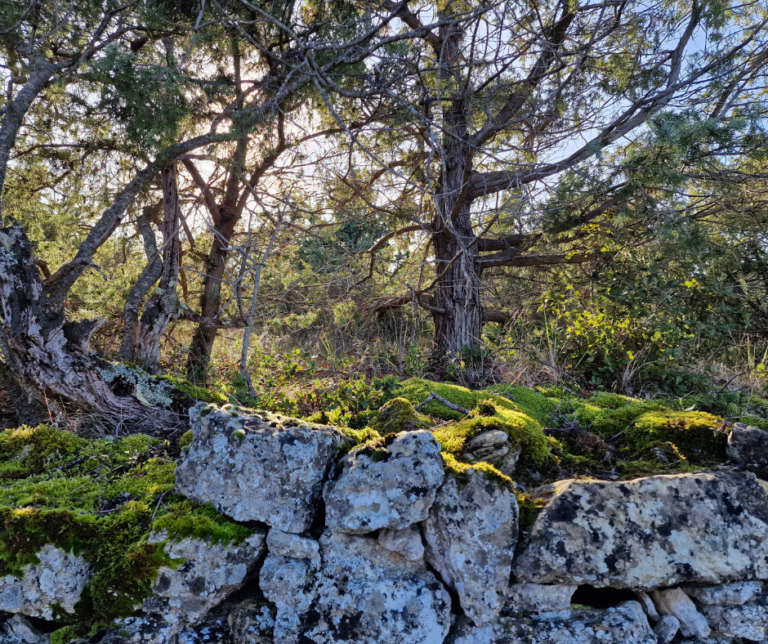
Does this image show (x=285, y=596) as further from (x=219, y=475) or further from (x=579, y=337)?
(x=579, y=337)

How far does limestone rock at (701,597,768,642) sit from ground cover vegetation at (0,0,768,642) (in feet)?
1.88

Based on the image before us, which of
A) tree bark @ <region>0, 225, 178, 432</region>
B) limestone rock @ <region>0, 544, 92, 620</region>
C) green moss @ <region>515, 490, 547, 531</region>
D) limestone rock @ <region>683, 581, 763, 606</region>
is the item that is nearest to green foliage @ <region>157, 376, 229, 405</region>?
tree bark @ <region>0, 225, 178, 432</region>

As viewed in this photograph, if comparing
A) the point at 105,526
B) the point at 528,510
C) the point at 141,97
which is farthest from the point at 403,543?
the point at 141,97

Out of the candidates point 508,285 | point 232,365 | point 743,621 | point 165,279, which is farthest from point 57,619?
point 508,285

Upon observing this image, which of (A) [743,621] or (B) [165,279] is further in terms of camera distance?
(B) [165,279]

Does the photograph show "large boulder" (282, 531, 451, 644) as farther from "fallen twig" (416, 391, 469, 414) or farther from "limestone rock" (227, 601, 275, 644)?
"fallen twig" (416, 391, 469, 414)

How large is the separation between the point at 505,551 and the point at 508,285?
19.5 ft

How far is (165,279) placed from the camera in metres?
4.29

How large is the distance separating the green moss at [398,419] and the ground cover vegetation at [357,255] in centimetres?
2

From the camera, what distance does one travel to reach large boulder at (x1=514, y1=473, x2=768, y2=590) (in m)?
1.82

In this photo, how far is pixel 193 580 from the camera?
1.77 metres

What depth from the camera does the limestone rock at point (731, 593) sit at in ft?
6.01

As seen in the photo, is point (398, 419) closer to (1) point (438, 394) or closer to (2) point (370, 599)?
(1) point (438, 394)

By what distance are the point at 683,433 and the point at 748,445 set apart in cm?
34
